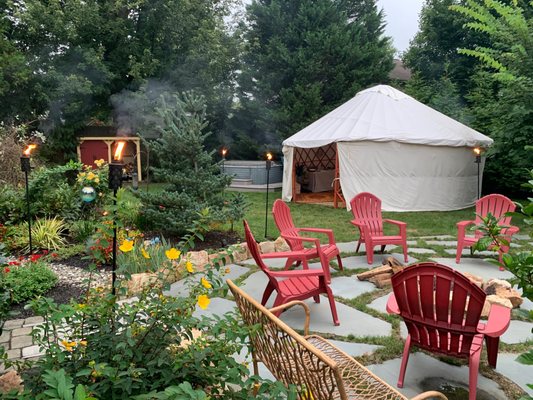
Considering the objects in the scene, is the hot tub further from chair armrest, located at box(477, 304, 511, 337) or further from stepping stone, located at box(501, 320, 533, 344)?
chair armrest, located at box(477, 304, 511, 337)

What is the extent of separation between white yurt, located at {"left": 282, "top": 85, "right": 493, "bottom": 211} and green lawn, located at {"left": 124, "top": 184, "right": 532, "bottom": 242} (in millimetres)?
511

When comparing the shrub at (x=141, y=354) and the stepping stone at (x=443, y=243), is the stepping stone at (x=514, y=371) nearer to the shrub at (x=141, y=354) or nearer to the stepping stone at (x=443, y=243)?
the shrub at (x=141, y=354)

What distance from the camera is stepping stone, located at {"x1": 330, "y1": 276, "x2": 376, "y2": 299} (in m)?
3.75

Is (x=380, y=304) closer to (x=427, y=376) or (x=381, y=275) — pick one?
(x=381, y=275)

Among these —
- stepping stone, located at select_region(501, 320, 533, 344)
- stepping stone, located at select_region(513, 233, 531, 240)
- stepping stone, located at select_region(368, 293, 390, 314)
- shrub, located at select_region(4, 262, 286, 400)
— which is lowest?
stepping stone, located at select_region(501, 320, 533, 344)

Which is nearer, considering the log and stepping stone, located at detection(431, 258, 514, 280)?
the log

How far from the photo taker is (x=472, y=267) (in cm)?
470

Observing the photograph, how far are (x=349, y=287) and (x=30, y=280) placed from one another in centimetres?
298

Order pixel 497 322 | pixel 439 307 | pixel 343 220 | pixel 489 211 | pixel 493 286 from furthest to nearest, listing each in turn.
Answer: pixel 343 220 → pixel 489 211 → pixel 493 286 → pixel 497 322 → pixel 439 307

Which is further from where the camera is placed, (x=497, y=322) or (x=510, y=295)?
(x=510, y=295)

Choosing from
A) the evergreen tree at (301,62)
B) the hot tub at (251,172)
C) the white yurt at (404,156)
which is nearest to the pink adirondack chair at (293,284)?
the white yurt at (404,156)

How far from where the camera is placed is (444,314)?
2229 mm

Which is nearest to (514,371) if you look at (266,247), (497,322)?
(497,322)

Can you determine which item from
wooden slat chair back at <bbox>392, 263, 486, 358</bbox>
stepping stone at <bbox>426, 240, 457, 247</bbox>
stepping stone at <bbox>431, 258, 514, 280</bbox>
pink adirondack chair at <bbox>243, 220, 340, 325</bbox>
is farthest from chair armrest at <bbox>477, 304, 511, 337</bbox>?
stepping stone at <bbox>426, 240, 457, 247</bbox>
